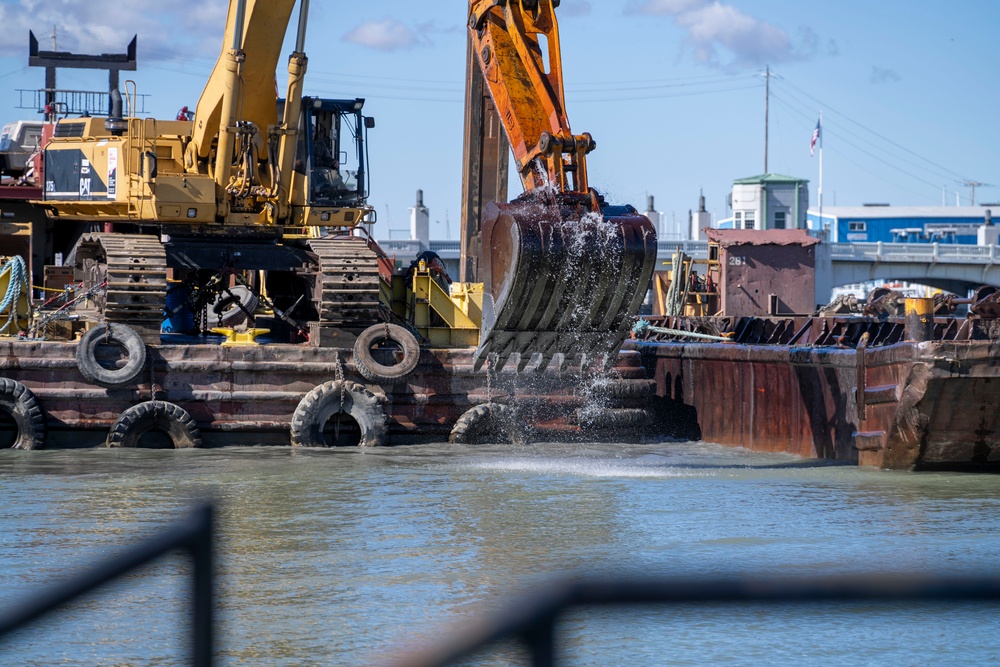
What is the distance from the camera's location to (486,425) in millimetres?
17062

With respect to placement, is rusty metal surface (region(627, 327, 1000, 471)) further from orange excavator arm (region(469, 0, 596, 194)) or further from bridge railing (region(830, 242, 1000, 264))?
bridge railing (region(830, 242, 1000, 264))

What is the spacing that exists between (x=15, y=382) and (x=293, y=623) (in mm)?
9681

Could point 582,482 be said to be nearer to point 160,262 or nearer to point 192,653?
point 160,262

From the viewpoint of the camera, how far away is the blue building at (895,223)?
297ft

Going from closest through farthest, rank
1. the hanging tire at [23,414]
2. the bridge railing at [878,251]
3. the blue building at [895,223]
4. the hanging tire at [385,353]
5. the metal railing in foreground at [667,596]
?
the metal railing in foreground at [667,596], the hanging tire at [23,414], the hanging tire at [385,353], the bridge railing at [878,251], the blue building at [895,223]

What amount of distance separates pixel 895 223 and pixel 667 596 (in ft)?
314

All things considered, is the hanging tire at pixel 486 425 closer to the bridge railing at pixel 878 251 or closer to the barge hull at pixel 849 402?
the barge hull at pixel 849 402

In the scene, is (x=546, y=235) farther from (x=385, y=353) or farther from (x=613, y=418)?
(x=613, y=418)

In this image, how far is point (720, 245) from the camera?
35906mm

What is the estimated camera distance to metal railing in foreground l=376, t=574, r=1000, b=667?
1825 mm

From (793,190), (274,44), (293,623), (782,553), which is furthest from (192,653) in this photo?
(793,190)

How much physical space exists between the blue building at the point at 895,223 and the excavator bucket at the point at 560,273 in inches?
3127

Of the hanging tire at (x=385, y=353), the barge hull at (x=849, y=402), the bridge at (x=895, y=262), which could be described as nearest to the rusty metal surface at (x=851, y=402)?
the barge hull at (x=849, y=402)

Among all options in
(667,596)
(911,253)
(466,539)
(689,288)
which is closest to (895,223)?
(911,253)
